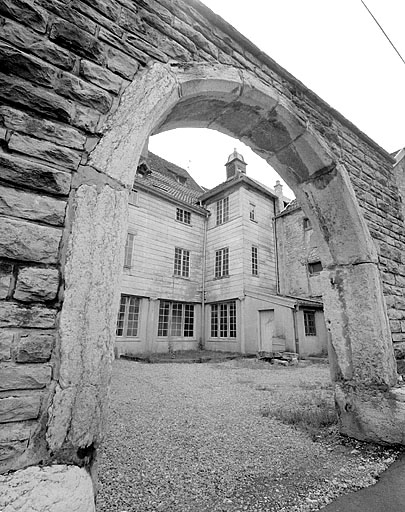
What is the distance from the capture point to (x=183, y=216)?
12852 mm

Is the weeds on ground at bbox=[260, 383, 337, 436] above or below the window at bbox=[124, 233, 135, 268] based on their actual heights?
below

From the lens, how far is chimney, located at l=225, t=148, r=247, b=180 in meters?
15.3

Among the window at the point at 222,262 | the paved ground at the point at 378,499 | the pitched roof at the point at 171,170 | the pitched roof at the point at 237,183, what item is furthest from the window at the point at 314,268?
the paved ground at the point at 378,499

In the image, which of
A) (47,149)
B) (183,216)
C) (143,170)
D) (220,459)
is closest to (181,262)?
(183,216)

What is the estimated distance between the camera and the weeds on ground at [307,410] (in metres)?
3.10

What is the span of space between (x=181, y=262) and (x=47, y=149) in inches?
432

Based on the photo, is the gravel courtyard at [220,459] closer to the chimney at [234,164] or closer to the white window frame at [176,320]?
the white window frame at [176,320]

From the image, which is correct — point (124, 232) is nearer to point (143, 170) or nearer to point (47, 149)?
point (47, 149)

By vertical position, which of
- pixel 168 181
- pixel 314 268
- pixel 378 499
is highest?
pixel 168 181

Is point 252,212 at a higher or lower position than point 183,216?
higher

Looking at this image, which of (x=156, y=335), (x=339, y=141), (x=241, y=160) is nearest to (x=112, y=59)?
(x=339, y=141)

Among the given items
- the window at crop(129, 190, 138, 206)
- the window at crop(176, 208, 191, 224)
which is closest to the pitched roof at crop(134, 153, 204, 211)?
the window at crop(129, 190, 138, 206)

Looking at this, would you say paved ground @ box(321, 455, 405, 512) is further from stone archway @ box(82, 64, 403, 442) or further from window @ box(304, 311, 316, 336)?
window @ box(304, 311, 316, 336)

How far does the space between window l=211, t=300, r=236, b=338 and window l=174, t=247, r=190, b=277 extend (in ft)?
6.42
